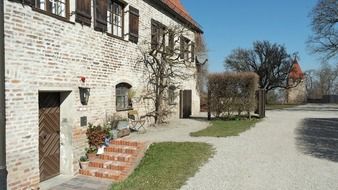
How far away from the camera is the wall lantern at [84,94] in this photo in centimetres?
998

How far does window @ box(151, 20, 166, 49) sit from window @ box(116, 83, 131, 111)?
3096mm

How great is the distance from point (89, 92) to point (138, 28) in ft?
15.7

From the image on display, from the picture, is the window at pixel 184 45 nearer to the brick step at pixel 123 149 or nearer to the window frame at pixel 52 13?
the brick step at pixel 123 149

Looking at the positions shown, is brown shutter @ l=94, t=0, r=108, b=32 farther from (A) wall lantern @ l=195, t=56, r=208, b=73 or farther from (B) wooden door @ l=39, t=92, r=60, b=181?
(A) wall lantern @ l=195, t=56, r=208, b=73

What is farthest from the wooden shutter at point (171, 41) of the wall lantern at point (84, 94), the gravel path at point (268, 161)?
the wall lantern at point (84, 94)

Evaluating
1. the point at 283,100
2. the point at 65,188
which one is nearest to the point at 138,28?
the point at 65,188

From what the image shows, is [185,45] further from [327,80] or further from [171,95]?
[327,80]

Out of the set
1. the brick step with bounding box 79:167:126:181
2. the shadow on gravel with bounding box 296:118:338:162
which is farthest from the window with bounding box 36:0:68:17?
the shadow on gravel with bounding box 296:118:338:162

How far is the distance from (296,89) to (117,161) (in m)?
59.2

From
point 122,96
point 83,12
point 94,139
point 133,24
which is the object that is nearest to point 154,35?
point 133,24

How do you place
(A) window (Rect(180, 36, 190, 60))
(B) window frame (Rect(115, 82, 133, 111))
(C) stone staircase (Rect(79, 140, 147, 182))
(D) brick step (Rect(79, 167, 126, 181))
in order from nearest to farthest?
1. (D) brick step (Rect(79, 167, 126, 181))
2. (C) stone staircase (Rect(79, 140, 147, 182))
3. (B) window frame (Rect(115, 82, 133, 111))
4. (A) window (Rect(180, 36, 190, 60))

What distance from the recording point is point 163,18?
1747 centimetres

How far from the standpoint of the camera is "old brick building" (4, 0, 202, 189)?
7527mm

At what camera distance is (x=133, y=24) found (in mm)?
13781
